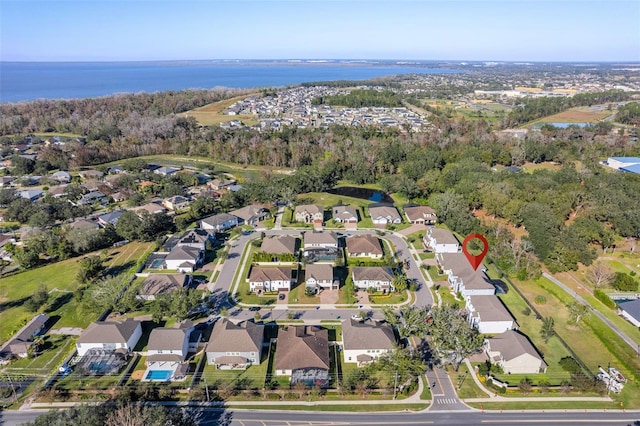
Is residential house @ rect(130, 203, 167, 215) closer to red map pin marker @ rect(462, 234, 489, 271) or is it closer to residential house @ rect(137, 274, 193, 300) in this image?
residential house @ rect(137, 274, 193, 300)

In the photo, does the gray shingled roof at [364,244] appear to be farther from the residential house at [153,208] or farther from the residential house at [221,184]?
the residential house at [221,184]

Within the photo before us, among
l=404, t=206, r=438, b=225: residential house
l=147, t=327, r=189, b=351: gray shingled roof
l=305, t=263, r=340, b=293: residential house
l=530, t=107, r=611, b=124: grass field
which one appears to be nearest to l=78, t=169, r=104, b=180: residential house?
l=147, t=327, r=189, b=351: gray shingled roof

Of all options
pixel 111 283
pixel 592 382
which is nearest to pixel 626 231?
pixel 592 382

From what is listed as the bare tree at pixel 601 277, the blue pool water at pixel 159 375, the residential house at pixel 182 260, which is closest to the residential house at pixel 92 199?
the residential house at pixel 182 260

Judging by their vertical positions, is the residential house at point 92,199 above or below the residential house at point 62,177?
below

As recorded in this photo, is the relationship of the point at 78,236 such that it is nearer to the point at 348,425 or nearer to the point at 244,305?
the point at 244,305

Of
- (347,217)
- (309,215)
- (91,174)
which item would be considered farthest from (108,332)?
(91,174)

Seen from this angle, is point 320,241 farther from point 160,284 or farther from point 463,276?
point 160,284
